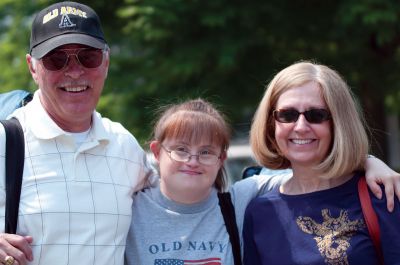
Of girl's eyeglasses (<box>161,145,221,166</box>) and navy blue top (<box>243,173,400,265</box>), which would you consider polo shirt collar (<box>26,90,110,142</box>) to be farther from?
navy blue top (<box>243,173,400,265</box>)

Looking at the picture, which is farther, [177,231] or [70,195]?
[177,231]

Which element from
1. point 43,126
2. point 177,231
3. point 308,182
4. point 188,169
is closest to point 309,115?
point 308,182

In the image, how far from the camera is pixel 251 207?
3.42m

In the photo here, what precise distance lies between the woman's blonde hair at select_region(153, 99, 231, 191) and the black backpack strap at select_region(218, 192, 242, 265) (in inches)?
9.5

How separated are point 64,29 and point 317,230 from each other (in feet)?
4.94

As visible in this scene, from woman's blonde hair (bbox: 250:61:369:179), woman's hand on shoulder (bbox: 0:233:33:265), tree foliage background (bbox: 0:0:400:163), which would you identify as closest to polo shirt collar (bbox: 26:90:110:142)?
woman's hand on shoulder (bbox: 0:233:33:265)

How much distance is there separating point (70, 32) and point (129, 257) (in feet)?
3.70

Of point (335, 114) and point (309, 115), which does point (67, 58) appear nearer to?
point (309, 115)

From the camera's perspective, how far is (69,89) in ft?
10.6

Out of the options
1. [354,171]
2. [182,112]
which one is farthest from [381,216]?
[182,112]

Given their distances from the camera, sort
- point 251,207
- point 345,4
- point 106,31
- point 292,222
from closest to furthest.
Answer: point 292,222 < point 251,207 < point 345,4 < point 106,31

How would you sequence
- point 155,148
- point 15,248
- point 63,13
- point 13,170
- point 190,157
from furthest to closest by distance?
point 155,148, point 190,157, point 63,13, point 13,170, point 15,248

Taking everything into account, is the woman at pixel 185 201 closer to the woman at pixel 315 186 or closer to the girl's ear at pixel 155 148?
the girl's ear at pixel 155 148

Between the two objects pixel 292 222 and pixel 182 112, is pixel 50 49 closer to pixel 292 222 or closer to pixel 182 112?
pixel 182 112
